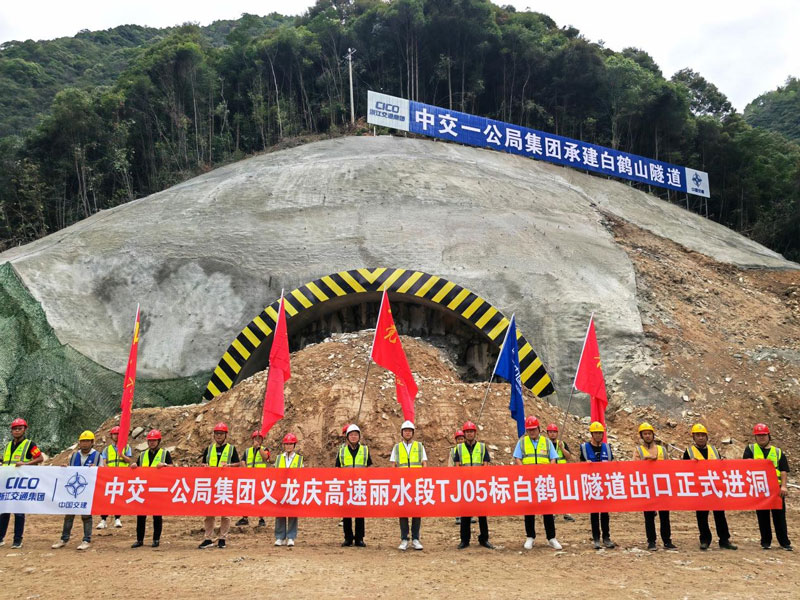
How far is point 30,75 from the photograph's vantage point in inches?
1964

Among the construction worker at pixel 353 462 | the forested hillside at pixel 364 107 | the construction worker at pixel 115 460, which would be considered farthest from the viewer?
the forested hillside at pixel 364 107

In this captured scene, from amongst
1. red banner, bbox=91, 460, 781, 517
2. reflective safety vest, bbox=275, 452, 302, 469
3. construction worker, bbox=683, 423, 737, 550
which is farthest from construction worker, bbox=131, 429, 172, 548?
construction worker, bbox=683, 423, 737, 550

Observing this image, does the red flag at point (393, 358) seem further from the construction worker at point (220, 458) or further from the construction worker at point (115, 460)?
the construction worker at point (115, 460)

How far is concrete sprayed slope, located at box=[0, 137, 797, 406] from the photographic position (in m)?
18.0

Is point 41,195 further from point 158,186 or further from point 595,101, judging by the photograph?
point 595,101

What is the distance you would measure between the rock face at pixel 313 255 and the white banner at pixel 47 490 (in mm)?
8524

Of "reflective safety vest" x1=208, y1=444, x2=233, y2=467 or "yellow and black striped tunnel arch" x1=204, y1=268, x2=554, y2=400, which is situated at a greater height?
"yellow and black striped tunnel arch" x1=204, y1=268, x2=554, y2=400

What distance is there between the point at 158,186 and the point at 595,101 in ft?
72.3

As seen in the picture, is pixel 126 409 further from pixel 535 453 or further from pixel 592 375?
pixel 592 375

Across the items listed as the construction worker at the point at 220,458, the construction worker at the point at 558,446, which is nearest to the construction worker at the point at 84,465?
the construction worker at the point at 220,458

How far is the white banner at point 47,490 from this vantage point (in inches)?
351

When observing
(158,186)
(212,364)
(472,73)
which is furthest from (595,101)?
(212,364)

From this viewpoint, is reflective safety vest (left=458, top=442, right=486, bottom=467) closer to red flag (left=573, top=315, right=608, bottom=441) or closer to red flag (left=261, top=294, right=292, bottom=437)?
red flag (left=573, top=315, right=608, bottom=441)

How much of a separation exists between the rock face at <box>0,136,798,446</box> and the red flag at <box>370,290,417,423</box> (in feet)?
23.7
